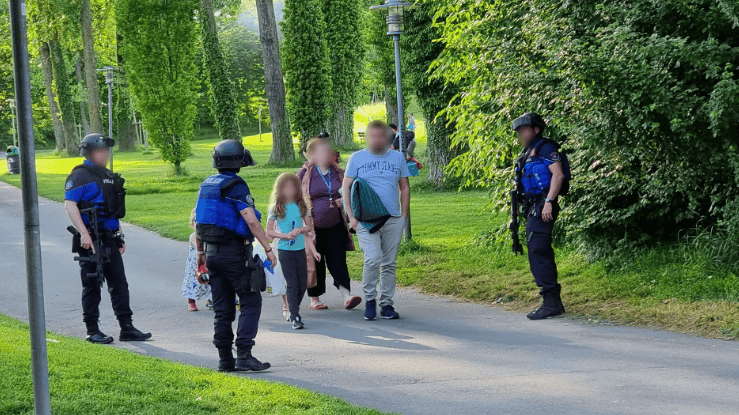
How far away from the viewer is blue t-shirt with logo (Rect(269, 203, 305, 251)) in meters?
8.74

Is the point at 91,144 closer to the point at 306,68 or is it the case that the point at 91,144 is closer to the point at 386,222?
the point at 386,222

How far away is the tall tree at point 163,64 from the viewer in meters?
30.2

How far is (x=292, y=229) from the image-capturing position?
28.6 feet

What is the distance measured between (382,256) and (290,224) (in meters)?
0.93

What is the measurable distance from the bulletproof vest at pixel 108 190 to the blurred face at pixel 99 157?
5 centimetres

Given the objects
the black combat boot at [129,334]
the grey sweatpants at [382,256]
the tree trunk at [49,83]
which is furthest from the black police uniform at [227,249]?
the tree trunk at [49,83]

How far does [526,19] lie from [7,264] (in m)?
8.24

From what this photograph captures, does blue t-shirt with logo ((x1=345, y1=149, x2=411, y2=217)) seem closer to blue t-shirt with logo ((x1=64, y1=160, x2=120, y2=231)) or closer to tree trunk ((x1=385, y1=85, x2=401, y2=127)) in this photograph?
blue t-shirt with logo ((x1=64, y1=160, x2=120, y2=231))

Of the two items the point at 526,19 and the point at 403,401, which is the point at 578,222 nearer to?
the point at 526,19

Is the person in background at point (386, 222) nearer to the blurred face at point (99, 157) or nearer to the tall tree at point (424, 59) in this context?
the blurred face at point (99, 157)

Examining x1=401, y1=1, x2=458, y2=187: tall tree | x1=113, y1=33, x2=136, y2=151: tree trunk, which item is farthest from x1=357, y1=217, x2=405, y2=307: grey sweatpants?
x1=113, y1=33, x2=136, y2=151: tree trunk

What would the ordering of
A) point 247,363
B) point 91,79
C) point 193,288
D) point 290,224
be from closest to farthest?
1. point 247,363
2. point 290,224
3. point 193,288
4. point 91,79

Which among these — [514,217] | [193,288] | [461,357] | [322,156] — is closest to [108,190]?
[193,288]

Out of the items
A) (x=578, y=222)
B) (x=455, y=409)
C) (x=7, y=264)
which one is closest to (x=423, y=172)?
(x=7, y=264)
